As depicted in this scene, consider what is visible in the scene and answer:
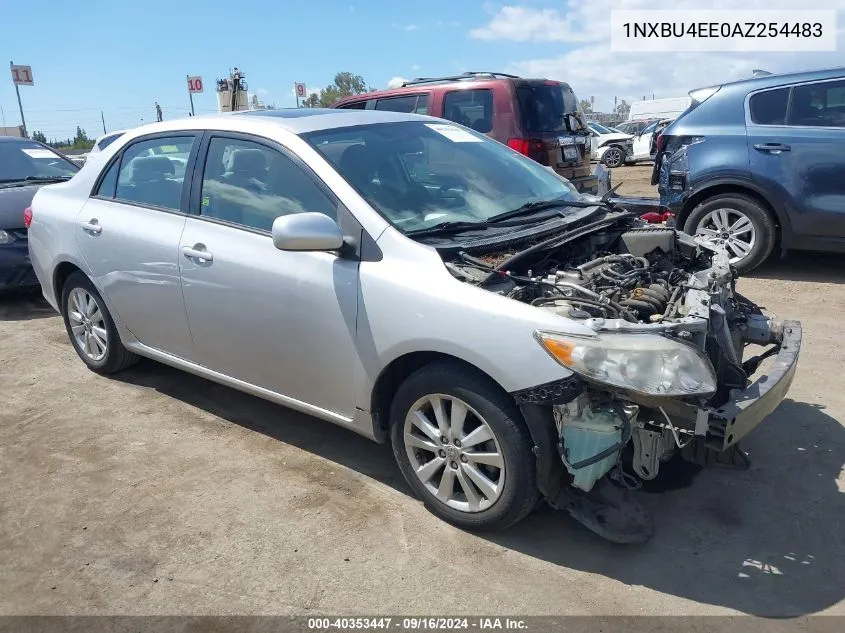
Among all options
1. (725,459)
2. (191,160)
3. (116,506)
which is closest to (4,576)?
(116,506)

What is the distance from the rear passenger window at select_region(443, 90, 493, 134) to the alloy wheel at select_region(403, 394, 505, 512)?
5.47 m

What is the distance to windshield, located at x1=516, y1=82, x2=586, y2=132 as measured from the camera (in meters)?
7.93

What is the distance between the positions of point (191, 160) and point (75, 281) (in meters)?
1.53

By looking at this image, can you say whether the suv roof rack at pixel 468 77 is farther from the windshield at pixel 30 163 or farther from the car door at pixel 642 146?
the car door at pixel 642 146

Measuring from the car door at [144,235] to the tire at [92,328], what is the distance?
0.27 meters

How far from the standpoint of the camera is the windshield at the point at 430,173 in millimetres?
3451

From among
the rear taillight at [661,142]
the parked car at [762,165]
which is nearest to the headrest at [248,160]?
the parked car at [762,165]

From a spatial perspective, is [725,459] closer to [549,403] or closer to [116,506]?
[549,403]

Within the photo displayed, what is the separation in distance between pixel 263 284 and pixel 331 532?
1.23 metres

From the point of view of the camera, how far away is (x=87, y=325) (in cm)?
501

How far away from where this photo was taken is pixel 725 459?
3051 millimetres

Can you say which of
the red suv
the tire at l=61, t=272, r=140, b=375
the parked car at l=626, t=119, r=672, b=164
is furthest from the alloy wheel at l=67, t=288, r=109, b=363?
the parked car at l=626, t=119, r=672, b=164

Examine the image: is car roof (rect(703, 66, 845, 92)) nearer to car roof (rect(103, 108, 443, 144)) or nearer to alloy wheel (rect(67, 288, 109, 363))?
car roof (rect(103, 108, 443, 144))

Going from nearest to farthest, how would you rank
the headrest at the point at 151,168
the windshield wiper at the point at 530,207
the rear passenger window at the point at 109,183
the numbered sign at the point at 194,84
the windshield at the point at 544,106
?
1. the windshield wiper at the point at 530,207
2. the headrest at the point at 151,168
3. the rear passenger window at the point at 109,183
4. the windshield at the point at 544,106
5. the numbered sign at the point at 194,84
